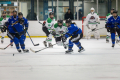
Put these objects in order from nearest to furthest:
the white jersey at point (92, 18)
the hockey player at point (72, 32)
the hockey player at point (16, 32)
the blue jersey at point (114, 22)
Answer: the hockey player at point (72, 32) < the hockey player at point (16, 32) < the blue jersey at point (114, 22) < the white jersey at point (92, 18)

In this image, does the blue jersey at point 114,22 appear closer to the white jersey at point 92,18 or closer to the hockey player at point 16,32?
the hockey player at point 16,32

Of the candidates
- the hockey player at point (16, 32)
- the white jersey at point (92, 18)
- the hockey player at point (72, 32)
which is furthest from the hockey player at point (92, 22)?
the hockey player at point (16, 32)

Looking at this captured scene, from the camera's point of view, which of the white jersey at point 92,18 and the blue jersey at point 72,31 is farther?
the white jersey at point 92,18

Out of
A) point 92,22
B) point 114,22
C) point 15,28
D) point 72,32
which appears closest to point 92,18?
point 92,22

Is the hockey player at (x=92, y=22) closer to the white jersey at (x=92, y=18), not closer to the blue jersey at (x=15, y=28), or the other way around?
the white jersey at (x=92, y=18)

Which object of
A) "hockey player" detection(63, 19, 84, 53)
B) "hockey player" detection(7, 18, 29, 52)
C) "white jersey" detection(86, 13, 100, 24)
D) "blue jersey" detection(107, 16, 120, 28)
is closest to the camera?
"hockey player" detection(63, 19, 84, 53)

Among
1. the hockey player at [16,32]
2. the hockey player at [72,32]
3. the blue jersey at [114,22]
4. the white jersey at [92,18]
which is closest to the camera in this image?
the hockey player at [72,32]

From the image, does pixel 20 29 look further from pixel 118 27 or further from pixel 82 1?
pixel 82 1

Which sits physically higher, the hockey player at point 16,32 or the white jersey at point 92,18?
the white jersey at point 92,18

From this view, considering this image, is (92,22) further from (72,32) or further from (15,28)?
(15,28)

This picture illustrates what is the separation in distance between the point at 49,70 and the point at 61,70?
0.51 feet

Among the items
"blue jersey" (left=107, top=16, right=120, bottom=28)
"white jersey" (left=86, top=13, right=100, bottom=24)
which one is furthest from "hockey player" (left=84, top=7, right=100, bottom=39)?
"blue jersey" (left=107, top=16, right=120, bottom=28)

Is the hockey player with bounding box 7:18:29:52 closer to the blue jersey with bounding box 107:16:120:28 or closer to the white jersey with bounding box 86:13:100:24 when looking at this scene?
the blue jersey with bounding box 107:16:120:28

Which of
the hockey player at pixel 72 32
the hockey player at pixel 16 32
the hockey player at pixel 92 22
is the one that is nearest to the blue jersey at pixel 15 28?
the hockey player at pixel 16 32
